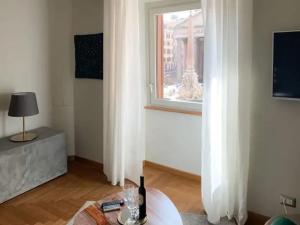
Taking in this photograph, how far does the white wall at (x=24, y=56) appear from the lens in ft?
10.3

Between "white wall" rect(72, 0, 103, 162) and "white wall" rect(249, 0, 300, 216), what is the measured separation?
6.43 ft

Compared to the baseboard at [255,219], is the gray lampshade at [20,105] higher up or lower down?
higher up

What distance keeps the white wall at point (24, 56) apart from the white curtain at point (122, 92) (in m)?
0.92

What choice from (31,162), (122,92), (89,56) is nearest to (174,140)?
(122,92)

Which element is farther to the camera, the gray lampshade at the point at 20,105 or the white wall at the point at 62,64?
the white wall at the point at 62,64

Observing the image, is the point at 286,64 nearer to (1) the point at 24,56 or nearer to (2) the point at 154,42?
(2) the point at 154,42

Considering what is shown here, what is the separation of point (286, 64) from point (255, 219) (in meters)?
1.37

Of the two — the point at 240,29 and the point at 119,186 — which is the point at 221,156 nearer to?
the point at 240,29

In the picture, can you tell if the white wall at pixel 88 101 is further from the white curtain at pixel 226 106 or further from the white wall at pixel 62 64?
the white curtain at pixel 226 106

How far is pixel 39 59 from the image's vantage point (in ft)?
11.5

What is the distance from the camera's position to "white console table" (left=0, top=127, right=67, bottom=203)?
284cm

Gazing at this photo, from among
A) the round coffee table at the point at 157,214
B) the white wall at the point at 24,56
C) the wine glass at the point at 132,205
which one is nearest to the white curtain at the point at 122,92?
the white wall at the point at 24,56

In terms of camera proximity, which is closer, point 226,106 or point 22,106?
point 226,106

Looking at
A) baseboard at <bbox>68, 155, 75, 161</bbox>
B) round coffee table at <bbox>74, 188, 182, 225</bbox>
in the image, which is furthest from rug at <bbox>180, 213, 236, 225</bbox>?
Answer: baseboard at <bbox>68, 155, 75, 161</bbox>
